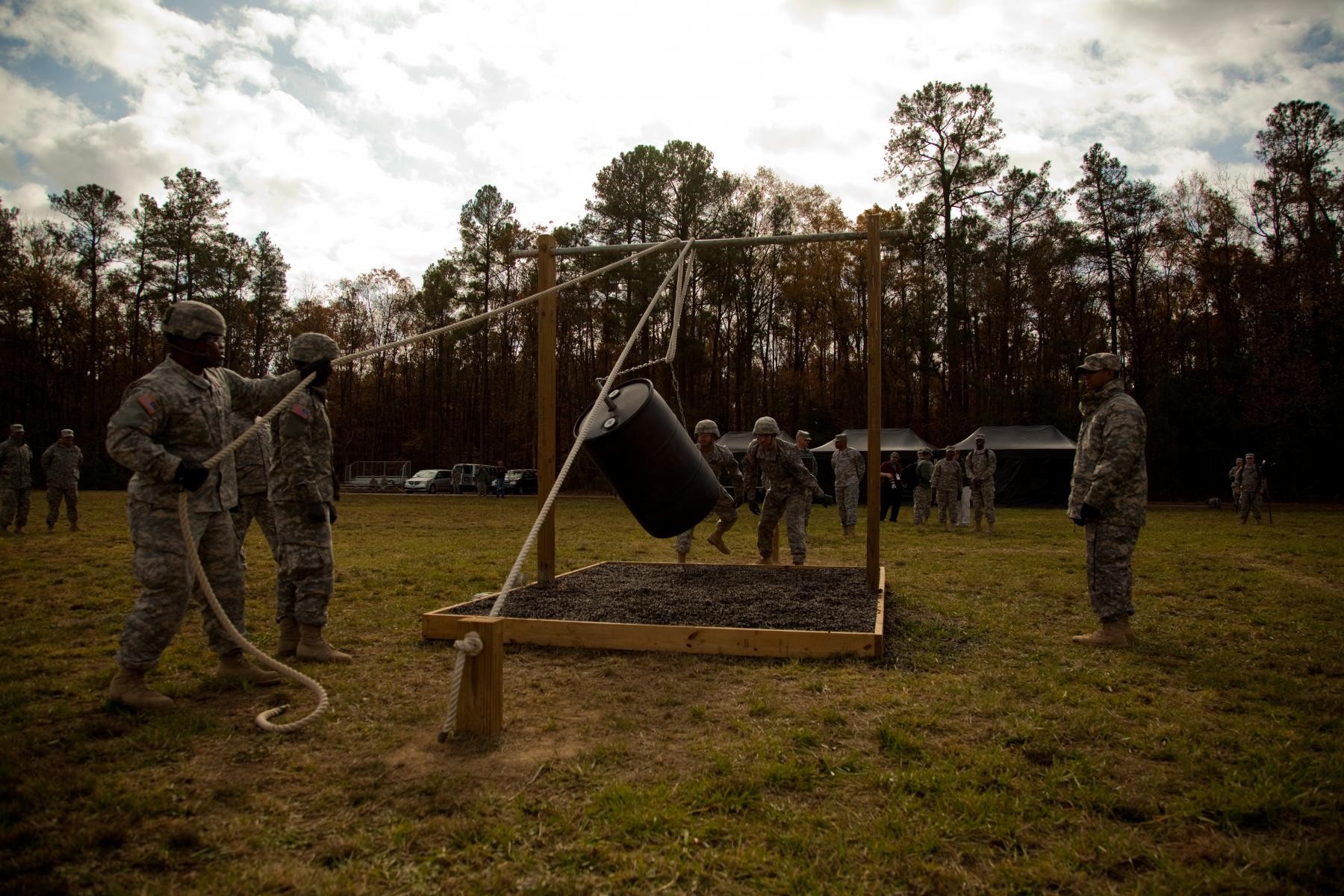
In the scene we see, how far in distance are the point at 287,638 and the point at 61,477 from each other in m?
12.6

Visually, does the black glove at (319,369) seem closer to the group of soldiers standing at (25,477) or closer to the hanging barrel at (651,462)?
the hanging barrel at (651,462)

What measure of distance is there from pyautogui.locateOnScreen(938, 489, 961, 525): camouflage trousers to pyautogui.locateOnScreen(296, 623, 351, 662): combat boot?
15391mm

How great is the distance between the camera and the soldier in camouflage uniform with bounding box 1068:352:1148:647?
5.95 m

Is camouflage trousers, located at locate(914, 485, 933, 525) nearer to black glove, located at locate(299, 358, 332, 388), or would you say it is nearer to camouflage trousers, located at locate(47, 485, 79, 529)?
black glove, located at locate(299, 358, 332, 388)

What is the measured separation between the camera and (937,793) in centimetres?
319

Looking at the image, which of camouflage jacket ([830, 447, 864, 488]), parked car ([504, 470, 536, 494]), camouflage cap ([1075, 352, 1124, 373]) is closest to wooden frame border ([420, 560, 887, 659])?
camouflage cap ([1075, 352, 1124, 373])

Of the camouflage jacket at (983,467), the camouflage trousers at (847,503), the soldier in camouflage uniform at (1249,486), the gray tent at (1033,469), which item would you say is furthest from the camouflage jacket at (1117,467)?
the gray tent at (1033,469)

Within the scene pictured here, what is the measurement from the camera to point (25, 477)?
13617mm

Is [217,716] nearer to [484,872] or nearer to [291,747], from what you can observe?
[291,747]

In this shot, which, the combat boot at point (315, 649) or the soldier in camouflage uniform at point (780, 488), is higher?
the soldier in camouflage uniform at point (780, 488)

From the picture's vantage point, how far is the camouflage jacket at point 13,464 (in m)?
13.2

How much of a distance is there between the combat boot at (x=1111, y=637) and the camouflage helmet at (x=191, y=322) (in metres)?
6.43

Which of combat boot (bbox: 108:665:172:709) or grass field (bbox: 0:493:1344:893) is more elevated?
combat boot (bbox: 108:665:172:709)

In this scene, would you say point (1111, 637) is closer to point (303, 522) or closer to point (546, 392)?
point (546, 392)
